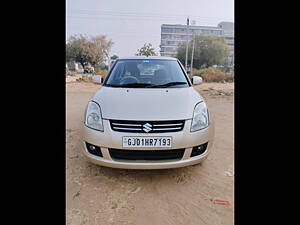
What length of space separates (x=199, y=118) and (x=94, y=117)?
3.73ft

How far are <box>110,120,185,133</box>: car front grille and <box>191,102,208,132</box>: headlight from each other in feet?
0.58

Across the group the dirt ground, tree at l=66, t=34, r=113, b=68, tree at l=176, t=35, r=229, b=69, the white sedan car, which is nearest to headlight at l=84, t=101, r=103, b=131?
the white sedan car

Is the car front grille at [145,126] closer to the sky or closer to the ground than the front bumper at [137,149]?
closer to the sky

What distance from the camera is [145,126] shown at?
6.25 feet

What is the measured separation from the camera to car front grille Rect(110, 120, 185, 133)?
190 cm

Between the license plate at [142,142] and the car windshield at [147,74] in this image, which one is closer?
the license plate at [142,142]

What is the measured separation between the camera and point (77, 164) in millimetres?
2518

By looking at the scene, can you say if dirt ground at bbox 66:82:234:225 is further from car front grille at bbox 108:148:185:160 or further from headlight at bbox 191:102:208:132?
headlight at bbox 191:102:208:132

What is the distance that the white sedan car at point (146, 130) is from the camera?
1.87 metres

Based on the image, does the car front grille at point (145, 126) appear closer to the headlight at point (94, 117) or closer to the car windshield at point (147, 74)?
the headlight at point (94, 117)

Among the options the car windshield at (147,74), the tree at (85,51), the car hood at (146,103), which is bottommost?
the car hood at (146,103)

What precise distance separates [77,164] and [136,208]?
1.16 metres

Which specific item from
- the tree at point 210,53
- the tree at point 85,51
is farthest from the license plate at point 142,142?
the tree at point 210,53
